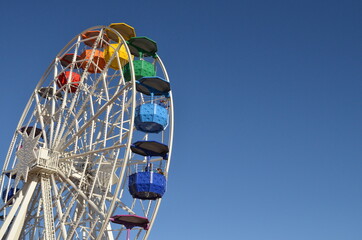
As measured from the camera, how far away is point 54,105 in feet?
73.2

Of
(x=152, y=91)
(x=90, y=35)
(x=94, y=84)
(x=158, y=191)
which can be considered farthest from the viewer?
(x=90, y=35)

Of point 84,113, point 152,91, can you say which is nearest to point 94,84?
point 84,113

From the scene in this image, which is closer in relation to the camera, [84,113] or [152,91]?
[152,91]

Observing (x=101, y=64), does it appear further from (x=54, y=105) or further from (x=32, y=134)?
(x=32, y=134)

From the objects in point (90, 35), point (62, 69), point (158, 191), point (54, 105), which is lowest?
point (158, 191)

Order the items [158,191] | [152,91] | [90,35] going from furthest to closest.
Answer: [90,35] → [152,91] → [158,191]

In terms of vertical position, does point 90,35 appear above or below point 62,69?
above

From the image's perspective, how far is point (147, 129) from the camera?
1922cm

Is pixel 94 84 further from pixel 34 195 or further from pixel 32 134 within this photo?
pixel 34 195

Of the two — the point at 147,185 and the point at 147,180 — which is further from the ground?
the point at 147,180

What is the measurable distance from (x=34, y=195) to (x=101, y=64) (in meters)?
6.90

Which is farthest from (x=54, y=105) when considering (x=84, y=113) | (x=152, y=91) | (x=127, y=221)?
(x=127, y=221)

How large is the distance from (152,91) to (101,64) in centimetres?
526

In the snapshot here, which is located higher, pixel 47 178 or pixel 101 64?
pixel 101 64
